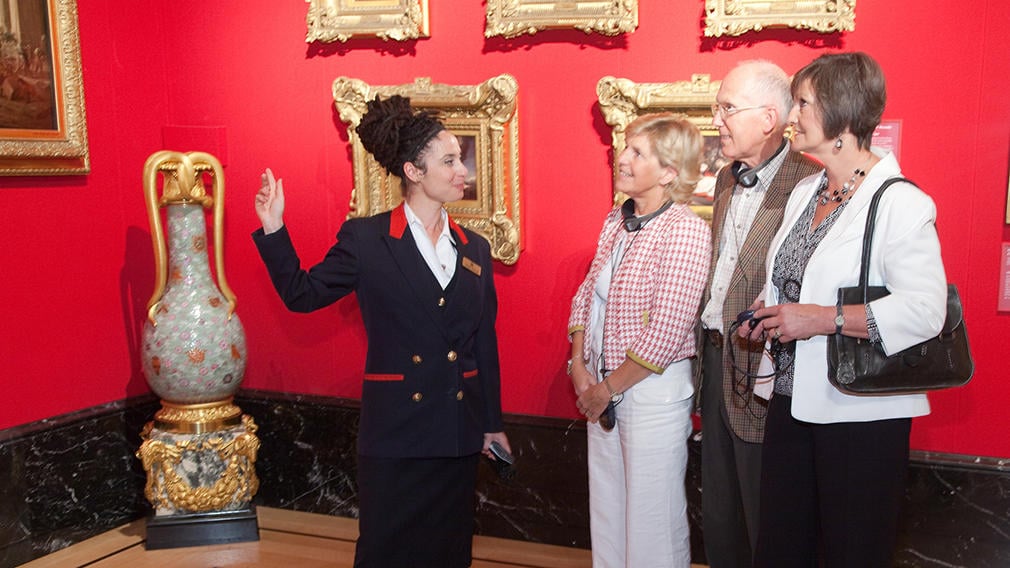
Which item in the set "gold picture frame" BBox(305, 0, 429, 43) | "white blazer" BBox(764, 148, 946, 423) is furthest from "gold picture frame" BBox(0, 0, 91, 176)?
"white blazer" BBox(764, 148, 946, 423)

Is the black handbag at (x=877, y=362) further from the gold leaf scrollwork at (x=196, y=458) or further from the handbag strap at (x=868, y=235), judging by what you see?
the gold leaf scrollwork at (x=196, y=458)

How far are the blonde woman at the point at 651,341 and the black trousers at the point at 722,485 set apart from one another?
76 millimetres

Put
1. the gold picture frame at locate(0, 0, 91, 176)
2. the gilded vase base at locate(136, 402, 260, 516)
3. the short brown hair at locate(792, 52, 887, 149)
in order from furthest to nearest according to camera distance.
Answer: the gilded vase base at locate(136, 402, 260, 516) → the gold picture frame at locate(0, 0, 91, 176) → the short brown hair at locate(792, 52, 887, 149)

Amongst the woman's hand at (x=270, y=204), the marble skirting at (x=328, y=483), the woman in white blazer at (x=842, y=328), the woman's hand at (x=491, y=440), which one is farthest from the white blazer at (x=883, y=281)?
the woman's hand at (x=270, y=204)

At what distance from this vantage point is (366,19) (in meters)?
4.49

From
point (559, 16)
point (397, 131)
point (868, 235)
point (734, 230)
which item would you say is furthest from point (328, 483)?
point (868, 235)

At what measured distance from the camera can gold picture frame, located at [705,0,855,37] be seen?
3.74 meters

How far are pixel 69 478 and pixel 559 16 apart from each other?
3.00 m

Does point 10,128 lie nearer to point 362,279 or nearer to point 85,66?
point 85,66

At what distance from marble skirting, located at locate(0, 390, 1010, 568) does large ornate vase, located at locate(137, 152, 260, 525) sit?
1.10 feet

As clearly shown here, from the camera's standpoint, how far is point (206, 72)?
16.2 ft

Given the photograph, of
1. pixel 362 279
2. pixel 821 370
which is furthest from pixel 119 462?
pixel 821 370

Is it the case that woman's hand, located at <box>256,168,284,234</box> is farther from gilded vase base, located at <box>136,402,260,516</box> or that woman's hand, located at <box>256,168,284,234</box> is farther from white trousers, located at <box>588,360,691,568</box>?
gilded vase base, located at <box>136,402,260,516</box>

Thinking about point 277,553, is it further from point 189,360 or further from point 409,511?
point 409,511
